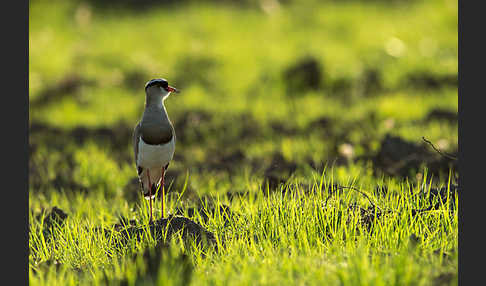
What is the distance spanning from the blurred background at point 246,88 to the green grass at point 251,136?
0.15 ft

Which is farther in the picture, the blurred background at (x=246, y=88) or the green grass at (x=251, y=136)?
the blurred background at (x=246, y=88)

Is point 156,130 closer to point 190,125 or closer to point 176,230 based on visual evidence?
point 176,230

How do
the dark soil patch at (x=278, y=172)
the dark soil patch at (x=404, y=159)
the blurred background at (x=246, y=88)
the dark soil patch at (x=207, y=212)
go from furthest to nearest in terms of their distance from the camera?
the blurred background at (x=246, y=88) → the dark soil patch at (x=404, y=159) → the dark soil patch at (x=278, y=172) → the dark soil patch at (x=207, y=212)

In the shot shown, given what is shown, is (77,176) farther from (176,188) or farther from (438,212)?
(438,212)

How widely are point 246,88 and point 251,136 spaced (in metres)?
2.70

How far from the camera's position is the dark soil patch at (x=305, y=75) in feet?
36.8

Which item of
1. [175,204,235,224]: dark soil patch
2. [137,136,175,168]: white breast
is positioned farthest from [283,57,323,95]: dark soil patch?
[137,136,175,168]: white breast

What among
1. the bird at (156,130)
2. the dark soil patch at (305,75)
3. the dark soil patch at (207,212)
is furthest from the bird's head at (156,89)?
the dark soil patch at (305,75)

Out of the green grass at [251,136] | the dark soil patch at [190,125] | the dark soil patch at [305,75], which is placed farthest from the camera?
the dark soil patch at [305,75]

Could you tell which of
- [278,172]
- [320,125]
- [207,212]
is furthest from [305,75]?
[207,212]

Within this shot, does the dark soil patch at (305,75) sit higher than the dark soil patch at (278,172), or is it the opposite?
the dark soil patch at (305,75)

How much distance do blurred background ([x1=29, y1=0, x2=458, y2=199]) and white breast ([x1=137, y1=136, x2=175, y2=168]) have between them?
1.10 meters

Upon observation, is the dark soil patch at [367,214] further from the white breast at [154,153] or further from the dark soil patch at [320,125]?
the dark soil patch at [320,125]

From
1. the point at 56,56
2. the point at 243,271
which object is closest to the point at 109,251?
the point at 243,271
